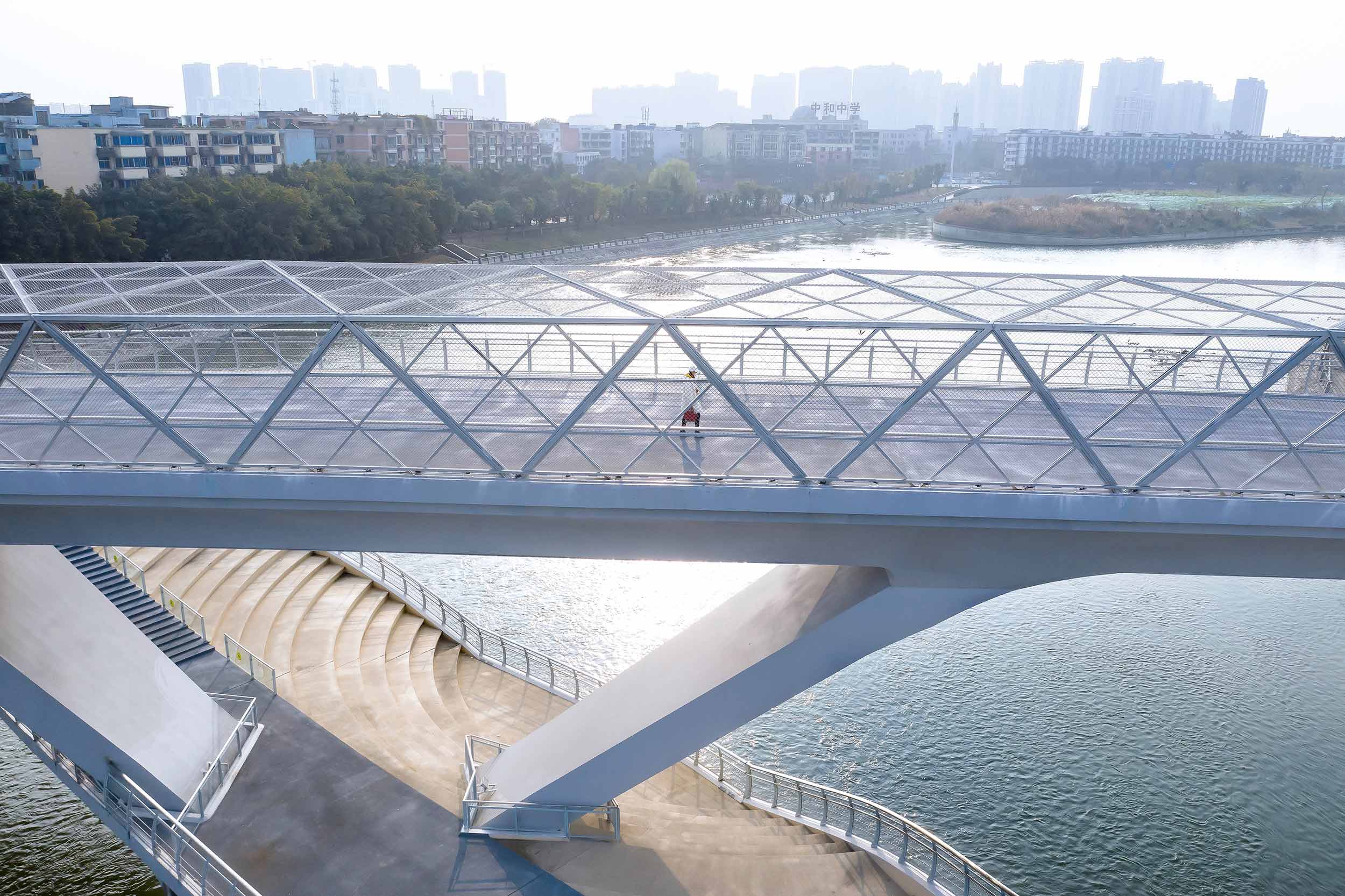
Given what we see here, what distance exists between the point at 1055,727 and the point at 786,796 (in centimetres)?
503

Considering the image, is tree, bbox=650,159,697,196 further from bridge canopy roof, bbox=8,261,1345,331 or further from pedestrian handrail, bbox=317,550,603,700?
bridge canopy roof, bbox=8,261,1345,331

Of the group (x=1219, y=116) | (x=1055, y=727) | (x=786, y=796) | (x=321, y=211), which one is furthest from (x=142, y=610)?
(x=1219, y=116)

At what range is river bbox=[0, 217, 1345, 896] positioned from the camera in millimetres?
11625

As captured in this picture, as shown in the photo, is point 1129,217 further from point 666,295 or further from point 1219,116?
point 1219,116

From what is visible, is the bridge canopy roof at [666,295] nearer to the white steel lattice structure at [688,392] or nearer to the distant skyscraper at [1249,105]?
the white steel lattice structure at [688,392]

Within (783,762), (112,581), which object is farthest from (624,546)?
(112,581)

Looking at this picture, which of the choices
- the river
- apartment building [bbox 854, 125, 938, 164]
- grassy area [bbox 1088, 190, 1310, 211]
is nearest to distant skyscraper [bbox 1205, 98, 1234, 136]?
apartment building [bbox 854, 125, 938, 164]

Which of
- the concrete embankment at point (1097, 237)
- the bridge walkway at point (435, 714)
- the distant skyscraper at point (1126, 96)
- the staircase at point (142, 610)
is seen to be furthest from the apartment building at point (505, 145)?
the distant skyscraper at point (1126, 96)

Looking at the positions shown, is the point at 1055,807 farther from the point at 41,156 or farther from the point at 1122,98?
the point at 1122,98

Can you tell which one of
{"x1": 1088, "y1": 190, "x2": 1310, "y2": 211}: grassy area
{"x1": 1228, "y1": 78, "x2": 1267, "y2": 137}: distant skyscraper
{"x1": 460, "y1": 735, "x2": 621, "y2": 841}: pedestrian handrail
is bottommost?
{"x1": 460, "y1": 735, "x2": 621, "y2": 841}: pedestrian handrail

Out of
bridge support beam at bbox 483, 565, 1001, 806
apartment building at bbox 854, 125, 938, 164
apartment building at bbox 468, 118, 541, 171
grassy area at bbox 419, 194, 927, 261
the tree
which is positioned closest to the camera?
bridge support beam at bbox 483, 565, 1001, 806

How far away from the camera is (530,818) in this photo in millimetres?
9812

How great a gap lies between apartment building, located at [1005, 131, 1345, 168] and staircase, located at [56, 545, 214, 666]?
312 feet

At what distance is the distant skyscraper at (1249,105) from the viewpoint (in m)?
155
